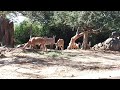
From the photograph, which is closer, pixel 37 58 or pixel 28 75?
pixel 28 75

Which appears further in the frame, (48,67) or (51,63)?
(51,63)

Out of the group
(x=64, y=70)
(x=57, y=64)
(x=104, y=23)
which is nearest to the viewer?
(x=64, y=70)

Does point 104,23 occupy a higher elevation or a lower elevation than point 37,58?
higher

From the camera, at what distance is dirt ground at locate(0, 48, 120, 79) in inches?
326

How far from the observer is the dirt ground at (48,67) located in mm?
8289

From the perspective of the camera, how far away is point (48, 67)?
9750 mm

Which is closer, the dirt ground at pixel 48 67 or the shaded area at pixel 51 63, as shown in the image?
the dirt ground at pixel 48 67

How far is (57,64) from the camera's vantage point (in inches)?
407

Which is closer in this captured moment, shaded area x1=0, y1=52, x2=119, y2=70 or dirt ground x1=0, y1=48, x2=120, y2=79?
dirt ground x1=0, y1=48, x2=120, y2=79

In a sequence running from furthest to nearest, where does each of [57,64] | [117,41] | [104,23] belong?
[117,41] < [104,23] < [57,64]
